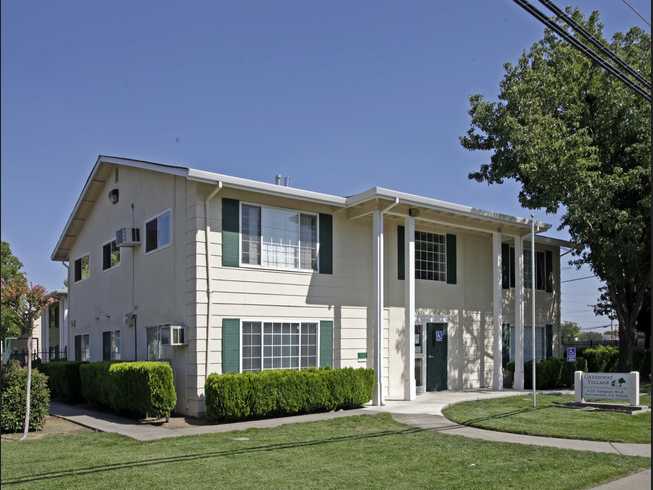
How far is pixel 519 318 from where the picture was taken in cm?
2033

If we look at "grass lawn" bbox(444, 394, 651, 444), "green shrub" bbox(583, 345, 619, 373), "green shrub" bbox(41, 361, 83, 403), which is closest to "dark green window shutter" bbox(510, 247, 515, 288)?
"green shrub" bbox(583, 345, 619, 373)

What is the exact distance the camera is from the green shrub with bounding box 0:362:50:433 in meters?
12.8

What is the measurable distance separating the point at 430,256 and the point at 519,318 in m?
3.49

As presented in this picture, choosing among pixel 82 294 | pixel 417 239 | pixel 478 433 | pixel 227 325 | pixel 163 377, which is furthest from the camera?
pixel 82 294

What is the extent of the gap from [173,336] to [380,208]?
19.2 feet

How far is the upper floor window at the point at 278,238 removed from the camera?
1545cm

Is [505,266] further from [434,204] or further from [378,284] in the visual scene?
[378,284]

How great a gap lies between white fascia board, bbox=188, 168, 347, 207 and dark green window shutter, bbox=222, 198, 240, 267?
52 centimetres

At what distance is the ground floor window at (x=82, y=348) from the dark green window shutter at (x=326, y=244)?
8.82 metres

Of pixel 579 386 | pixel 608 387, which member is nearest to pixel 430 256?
pixel 579 386

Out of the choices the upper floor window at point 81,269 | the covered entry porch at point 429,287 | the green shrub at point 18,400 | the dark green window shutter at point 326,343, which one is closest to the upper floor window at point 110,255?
the upper floor window at point 81,269

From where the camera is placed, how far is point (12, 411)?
1291 cm

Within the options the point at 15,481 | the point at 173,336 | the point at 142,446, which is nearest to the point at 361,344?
the point at 173,336

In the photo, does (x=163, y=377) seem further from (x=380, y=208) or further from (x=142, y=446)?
(x=380, y=208)
